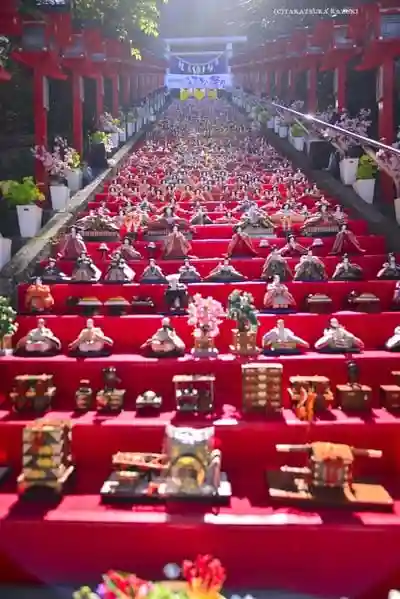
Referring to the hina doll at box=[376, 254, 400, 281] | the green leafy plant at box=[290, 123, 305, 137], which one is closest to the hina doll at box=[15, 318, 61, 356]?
the hina doll at box=[376, 254, 400, 281]

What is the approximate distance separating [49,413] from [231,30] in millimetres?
32211

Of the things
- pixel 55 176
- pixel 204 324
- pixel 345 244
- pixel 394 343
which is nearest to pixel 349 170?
pixel 345 244

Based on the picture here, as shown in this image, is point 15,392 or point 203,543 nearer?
point 203,543

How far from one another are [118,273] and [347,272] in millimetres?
1830

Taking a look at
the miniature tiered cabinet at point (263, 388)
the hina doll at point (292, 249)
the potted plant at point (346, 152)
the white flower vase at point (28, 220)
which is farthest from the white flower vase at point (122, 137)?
the miniature tiered cabinet at point (263, 388)

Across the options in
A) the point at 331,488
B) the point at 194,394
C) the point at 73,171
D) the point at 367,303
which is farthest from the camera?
the point at 73,171

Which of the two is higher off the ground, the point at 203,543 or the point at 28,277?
the point at 28,277

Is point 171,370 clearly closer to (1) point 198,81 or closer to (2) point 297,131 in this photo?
(2) point 297,131

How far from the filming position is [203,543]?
9.07 feet

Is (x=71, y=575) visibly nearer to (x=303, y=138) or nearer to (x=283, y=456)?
(x=283, y=456)

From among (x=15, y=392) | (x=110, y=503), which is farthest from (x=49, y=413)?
(x=110, y=503)

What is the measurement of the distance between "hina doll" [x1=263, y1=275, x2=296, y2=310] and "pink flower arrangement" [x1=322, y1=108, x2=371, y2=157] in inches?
161

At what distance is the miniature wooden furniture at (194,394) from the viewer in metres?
3.54

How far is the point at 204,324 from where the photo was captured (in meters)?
4.05
